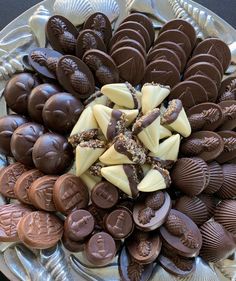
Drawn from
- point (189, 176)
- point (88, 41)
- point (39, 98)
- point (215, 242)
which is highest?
point (88, 41)

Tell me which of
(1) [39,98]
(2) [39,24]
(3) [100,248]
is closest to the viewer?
(3) [100,248]

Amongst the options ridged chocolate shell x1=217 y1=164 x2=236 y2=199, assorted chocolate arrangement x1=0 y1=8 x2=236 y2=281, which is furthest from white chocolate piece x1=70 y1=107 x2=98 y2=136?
ridged chocolate shell x1=217 y1=164 x2=236 y2=199

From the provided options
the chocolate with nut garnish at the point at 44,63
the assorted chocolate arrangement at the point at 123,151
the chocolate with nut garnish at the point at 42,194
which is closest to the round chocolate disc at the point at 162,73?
the assorted chocolate arrangement at the point at 123,151

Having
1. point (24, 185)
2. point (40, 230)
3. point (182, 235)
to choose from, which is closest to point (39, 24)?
point (24, 185)

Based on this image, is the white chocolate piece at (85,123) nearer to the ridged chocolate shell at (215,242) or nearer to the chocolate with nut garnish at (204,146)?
the chocolate with nut garnish at (204,146)

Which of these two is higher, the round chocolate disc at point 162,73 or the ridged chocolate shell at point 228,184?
the round chocolate disc at point 162,73

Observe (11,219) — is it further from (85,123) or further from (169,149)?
(169,149)

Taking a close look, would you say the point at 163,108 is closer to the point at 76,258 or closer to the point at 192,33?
the point at 192,33
